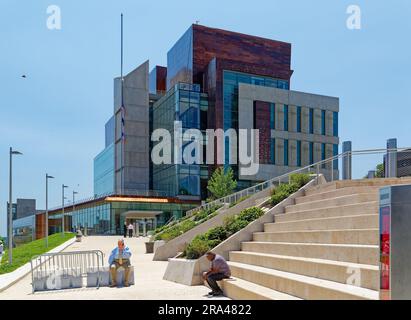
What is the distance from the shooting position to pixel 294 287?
8.30 metres

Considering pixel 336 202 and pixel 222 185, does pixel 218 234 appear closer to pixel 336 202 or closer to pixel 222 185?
pixel 336 202

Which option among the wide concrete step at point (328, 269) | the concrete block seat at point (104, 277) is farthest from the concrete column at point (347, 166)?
the concrete block seat at point (104, 277)

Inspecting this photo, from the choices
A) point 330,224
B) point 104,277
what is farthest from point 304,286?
point 104,277

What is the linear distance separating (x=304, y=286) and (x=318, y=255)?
6.53 feet

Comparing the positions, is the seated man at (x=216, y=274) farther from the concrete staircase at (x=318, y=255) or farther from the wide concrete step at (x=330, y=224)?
the wide concrete step at (x=330, y=224)

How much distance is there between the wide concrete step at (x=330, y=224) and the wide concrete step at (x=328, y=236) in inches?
17.0

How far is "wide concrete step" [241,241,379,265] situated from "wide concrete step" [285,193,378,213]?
96.7 inches


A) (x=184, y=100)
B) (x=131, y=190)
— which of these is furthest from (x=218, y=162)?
(x=131, y=190)

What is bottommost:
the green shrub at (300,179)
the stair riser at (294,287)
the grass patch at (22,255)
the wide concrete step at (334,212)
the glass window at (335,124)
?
the grass patch at (22,255)

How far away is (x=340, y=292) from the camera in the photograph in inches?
270

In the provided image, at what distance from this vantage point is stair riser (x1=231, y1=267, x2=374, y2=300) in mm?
7067

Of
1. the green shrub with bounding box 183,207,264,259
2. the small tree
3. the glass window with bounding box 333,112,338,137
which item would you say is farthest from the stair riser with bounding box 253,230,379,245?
the glass window with bounding box 333,112,338,137

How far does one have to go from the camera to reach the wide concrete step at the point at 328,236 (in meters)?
8.81
